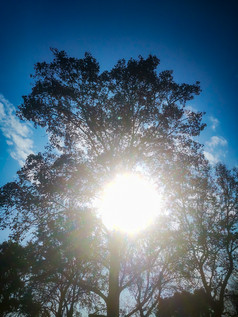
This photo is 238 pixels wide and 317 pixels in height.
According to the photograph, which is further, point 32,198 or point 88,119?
point 88,119

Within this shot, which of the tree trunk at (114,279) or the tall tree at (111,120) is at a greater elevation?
the tall tree at (111,120)

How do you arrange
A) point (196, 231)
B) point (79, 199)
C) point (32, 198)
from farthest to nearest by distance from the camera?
point (196, 231)
point (79, 199)
point (32, 198)

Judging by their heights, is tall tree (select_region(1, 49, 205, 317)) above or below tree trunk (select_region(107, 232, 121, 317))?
above

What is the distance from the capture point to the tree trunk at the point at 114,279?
8.30 meters

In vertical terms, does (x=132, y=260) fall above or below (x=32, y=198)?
below

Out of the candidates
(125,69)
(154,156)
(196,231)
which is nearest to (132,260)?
(196,231)

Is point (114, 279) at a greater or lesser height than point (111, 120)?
lesser

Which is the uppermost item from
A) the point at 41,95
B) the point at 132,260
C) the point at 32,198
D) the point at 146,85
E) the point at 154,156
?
the point at 146,85

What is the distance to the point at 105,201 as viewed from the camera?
11703mm

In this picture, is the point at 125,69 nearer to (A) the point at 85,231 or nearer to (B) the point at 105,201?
(B) the point at 105,201

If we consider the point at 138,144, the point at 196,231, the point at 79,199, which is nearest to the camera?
the point at 79,199

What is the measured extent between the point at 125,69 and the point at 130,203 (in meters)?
9.97

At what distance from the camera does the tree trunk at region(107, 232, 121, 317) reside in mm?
8297

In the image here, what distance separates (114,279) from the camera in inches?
357
